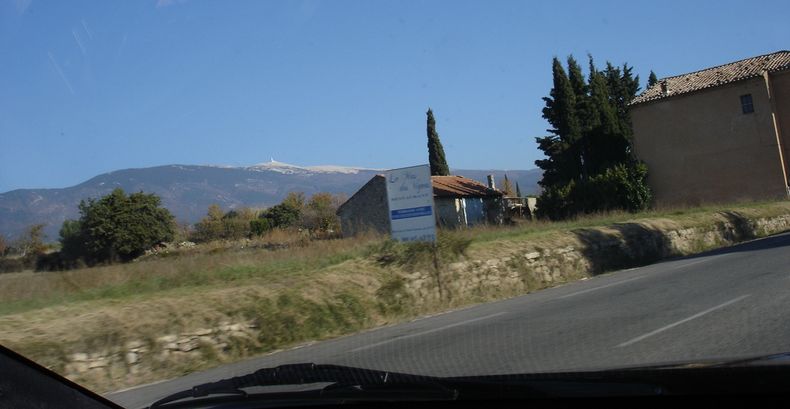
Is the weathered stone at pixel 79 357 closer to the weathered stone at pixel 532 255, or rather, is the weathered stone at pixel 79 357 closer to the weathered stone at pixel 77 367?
the weathered stone at pixel 77 367

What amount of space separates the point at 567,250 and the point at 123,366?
47.1 feet

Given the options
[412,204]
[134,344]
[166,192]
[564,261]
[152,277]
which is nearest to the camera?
[134,344]

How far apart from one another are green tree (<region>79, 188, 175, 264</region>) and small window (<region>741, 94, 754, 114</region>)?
41067 mm

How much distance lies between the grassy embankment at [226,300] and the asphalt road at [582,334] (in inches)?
35.3

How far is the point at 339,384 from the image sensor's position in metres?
3.71

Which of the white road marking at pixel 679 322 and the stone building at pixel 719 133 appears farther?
the stone building at pixel 719 133

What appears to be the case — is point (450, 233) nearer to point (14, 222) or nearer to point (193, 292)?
point (193, 292)

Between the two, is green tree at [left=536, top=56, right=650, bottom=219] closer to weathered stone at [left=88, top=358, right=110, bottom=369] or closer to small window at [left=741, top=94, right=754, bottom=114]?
small window at [left=741, top=94, right=754, bottom=114]

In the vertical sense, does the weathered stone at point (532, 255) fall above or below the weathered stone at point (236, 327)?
above

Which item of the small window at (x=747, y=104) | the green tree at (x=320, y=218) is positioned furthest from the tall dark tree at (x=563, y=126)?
the green tree at (x=320, y=218)

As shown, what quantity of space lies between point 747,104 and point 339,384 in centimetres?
4876

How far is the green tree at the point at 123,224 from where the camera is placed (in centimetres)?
4322

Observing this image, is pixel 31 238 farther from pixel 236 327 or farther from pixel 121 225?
pixel 236 327

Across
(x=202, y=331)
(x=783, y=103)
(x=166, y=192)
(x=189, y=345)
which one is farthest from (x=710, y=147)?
(x=166, y=192)
